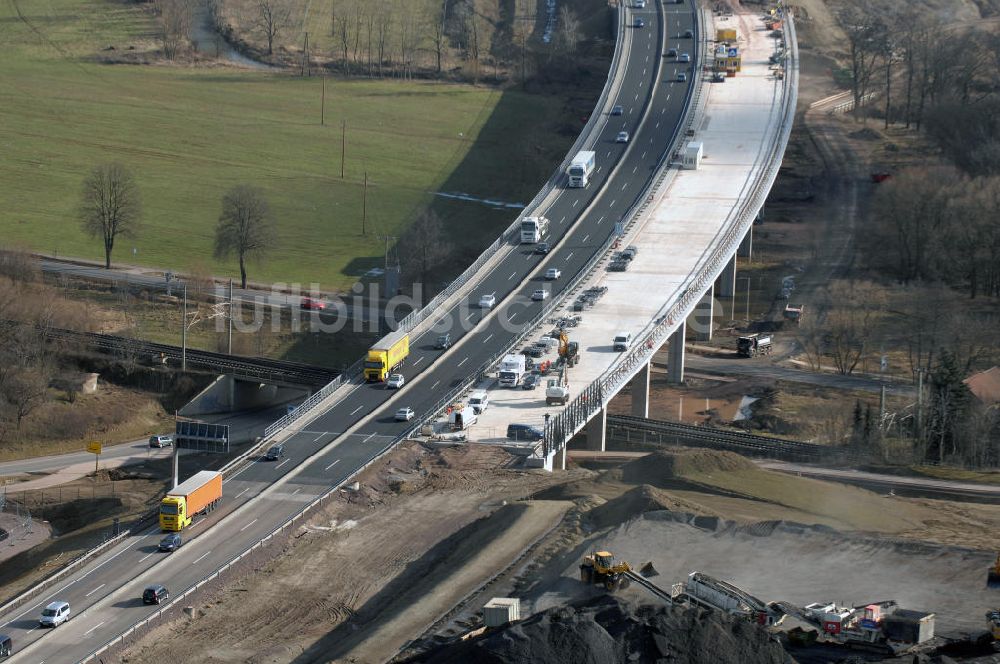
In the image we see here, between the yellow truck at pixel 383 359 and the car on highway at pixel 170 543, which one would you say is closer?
the car on highway at pixel 170 543

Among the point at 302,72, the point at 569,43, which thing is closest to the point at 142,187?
the point at 302,72

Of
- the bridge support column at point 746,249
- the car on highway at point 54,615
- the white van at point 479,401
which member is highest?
the bridge support column at point 746,249

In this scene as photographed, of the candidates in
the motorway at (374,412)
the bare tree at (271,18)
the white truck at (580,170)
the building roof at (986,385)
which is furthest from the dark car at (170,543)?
the bare tree at (271,18)

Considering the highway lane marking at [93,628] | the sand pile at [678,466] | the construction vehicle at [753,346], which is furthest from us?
the construction vehicle at [753,346]

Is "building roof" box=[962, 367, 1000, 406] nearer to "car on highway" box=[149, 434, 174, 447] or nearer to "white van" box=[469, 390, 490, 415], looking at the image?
"white van" box=[469, 390, 490, 415]

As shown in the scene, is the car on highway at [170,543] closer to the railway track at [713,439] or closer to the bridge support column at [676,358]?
the railway track at [713,439]

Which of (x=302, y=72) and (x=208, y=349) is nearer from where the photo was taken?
(x=208, y=349)

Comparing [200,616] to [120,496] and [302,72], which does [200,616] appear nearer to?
[120,496]

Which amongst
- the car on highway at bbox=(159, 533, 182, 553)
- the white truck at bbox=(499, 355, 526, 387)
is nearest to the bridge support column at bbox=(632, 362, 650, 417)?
the white truck at bbox=(499, 355, 526, 387)
